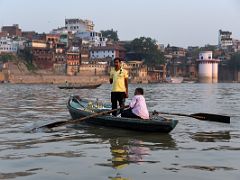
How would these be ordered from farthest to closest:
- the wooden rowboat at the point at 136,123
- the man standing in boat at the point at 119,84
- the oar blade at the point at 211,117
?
the man standing in boat at the point at 119,84, the oar blade at the point at 211,117, the wooden rowboat at the point at 136,123

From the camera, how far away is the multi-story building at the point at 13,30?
9506cm

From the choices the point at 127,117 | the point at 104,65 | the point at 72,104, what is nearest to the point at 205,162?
the point at 127,117

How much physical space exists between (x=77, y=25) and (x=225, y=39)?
167ft

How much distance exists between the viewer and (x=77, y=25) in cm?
10900

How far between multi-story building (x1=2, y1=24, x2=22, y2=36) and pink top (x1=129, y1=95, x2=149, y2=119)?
88892 millimetres

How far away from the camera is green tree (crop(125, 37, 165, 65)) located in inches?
4016

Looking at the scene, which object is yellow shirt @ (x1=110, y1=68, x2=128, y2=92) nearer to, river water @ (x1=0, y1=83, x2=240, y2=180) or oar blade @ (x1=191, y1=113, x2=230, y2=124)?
river water @ (x1=0, y1=83, x2=240, y2=180)

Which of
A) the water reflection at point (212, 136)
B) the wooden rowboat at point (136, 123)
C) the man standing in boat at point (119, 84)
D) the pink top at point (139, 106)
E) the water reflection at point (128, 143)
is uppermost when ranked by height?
the man standing in boat at point (119, 84)

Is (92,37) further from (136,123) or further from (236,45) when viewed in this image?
(136,123)

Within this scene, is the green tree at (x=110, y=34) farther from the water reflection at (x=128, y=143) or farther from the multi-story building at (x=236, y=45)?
the water reflection at (x=128, y=143)

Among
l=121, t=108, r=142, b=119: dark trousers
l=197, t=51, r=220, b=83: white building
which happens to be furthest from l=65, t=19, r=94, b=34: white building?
l=121, t=108, r=142, b=119: dark trousers

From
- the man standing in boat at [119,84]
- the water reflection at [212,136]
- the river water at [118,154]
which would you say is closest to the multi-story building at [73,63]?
the man standing in boat at [119,84]

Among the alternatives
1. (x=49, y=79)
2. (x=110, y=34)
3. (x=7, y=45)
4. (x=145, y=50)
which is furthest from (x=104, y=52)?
(x=110, y=34)

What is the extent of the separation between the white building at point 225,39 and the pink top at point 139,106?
427 ft
